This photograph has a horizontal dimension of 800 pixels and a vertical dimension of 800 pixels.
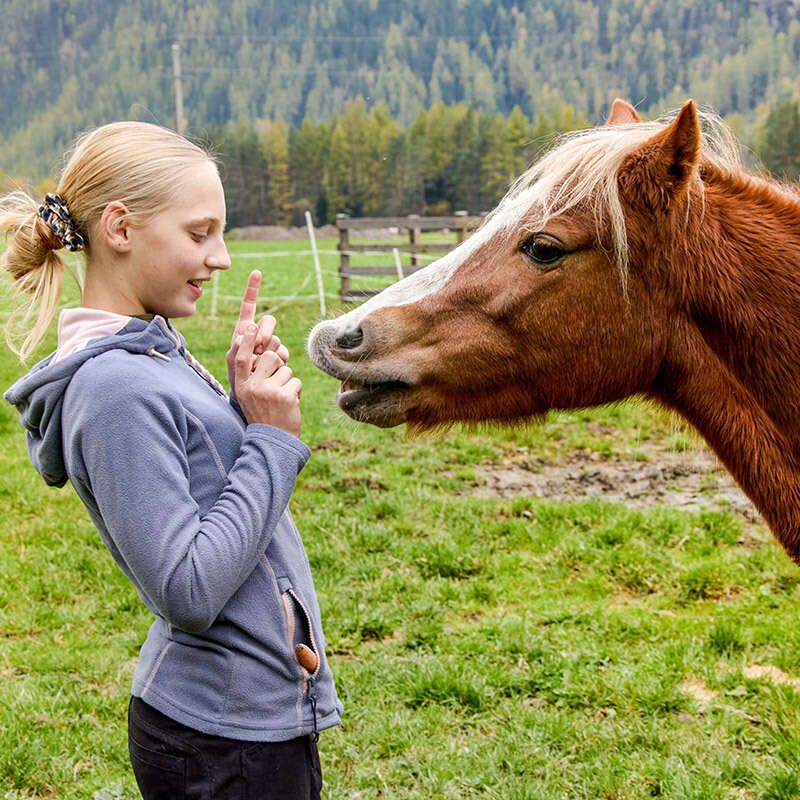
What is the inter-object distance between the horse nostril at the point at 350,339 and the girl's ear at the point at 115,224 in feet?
2.37

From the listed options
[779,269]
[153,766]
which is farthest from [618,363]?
[153,766]

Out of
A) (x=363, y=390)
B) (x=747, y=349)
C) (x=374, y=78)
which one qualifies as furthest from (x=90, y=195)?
(x=374, y=78)

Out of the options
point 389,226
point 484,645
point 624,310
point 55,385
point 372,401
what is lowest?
point 389,226

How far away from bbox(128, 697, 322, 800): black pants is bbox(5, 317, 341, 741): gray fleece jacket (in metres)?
0.04

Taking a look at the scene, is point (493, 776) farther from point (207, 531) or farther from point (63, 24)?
point (63, 24)

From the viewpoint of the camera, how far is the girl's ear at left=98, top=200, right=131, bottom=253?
171 centimetres

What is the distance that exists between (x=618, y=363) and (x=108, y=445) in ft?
4.65

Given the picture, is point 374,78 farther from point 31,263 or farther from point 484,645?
point 31,263

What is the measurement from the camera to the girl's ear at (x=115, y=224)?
1.71 m

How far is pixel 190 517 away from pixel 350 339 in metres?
0.88

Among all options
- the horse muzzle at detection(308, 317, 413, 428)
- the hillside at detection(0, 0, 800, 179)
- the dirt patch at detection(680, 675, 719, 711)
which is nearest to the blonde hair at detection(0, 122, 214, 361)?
the horse muzzle at detection(308, 317, 413, 428)

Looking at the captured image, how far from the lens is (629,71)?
250ft

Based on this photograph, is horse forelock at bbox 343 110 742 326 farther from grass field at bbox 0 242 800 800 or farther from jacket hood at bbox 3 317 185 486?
jacket hood at bbox 3 317 185 486

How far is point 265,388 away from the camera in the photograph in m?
1.74
